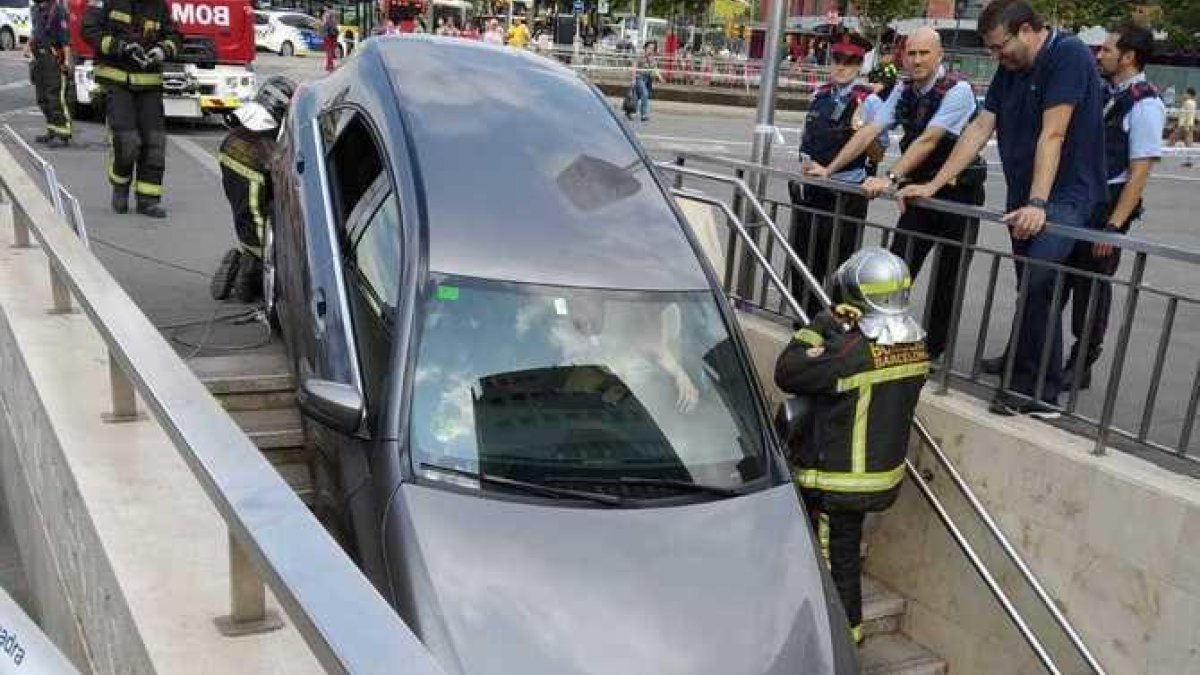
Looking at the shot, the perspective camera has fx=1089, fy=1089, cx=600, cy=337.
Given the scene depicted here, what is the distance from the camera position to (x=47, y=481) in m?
3.56

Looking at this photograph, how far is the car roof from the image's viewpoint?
3814 mm

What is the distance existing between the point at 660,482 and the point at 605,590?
20.7 inches

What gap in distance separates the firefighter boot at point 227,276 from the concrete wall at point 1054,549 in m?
4.01

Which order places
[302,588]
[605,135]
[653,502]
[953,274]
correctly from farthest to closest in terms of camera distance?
[953,274] → [605,135] → [653,502] → [302,588]

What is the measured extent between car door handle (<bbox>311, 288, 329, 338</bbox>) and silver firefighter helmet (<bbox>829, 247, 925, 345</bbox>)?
1999mm

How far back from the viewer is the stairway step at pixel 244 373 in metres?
5.08

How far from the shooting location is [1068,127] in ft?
15.6

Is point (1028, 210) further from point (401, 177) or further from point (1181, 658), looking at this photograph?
point (401, 177)

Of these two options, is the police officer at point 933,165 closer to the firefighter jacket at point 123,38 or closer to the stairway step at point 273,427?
the stairway step at point 273,427

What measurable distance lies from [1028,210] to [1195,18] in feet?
182

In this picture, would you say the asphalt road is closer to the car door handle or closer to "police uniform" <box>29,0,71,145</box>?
"police uniform" <box>29,0,71,145</box>

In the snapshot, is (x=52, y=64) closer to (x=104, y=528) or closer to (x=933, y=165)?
(x=933, y=165)

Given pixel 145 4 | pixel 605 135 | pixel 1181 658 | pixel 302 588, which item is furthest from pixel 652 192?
pixel 145 4

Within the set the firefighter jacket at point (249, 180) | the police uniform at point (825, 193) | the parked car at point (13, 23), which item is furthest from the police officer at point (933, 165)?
the parked car at point (13, 23)
